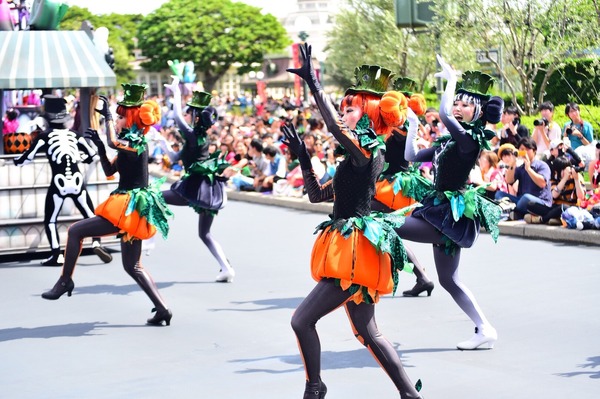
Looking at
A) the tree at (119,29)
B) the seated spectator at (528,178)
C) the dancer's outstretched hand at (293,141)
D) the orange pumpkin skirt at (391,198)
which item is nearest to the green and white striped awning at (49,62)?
the seated spectator at (528,178)

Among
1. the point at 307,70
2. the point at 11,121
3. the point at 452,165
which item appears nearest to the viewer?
the point at 307,70

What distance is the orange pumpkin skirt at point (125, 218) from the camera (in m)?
9.16

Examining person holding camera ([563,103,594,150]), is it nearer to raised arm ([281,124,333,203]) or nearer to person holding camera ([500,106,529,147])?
person holding camera ([500,106,529,147])

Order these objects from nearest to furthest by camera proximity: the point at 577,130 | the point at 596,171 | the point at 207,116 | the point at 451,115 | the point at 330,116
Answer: the point at 330,116
the point at 451,115
the point at 207,116
the point at 596,171
the point at 577,130

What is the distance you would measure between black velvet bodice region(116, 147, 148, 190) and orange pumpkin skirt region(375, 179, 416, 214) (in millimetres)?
2036

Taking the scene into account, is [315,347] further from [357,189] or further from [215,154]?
[215,154]

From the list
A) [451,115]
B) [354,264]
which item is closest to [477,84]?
[451,115]

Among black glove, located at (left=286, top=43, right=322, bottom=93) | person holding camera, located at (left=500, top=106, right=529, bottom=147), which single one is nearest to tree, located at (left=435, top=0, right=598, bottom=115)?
person holding camera, located at (left=500, top=106, right=529, bottom=147)

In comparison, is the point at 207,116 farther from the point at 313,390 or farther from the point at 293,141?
the point at 313,390

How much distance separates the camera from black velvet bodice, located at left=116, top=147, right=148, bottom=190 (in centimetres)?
945

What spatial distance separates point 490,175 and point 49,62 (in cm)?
620

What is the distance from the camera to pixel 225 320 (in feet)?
31.1

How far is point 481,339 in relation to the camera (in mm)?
7992

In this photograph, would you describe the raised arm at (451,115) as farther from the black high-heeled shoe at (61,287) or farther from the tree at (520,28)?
the tree at (520,28)
